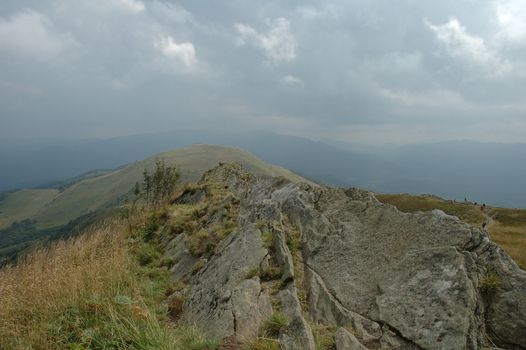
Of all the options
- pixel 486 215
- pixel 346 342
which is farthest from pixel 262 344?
pixel 486 215

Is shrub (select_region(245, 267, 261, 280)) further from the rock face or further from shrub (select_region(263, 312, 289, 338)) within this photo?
shrub (select_region(263, 312, 289, 338))

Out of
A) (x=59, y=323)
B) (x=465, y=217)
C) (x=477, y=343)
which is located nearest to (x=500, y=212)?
(x=465, y=217)

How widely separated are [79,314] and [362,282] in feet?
19.8

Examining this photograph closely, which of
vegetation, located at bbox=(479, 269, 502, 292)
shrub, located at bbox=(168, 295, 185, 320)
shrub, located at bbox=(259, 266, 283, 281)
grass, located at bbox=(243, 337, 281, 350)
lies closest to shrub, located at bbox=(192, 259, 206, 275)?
shrub, located at bbox=(168, 295, 185, 320)

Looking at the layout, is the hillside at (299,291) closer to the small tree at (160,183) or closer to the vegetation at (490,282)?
the vegetation at (490,282)

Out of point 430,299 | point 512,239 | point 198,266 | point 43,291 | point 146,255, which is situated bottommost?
point 512,239

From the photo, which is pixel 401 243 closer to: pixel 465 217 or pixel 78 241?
pixel 78 241

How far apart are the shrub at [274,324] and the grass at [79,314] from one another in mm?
1013

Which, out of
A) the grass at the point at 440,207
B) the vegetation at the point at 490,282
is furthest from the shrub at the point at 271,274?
the grass at the point at 440,207

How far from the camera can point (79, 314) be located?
6777 mm

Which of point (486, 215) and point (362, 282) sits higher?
point (362, 282)

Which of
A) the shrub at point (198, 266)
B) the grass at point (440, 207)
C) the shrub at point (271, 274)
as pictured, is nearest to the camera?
the shrub at point (271, 274)

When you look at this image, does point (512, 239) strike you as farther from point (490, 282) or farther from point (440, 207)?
point (490, 282)

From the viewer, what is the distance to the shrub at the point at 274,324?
22.7 ft
